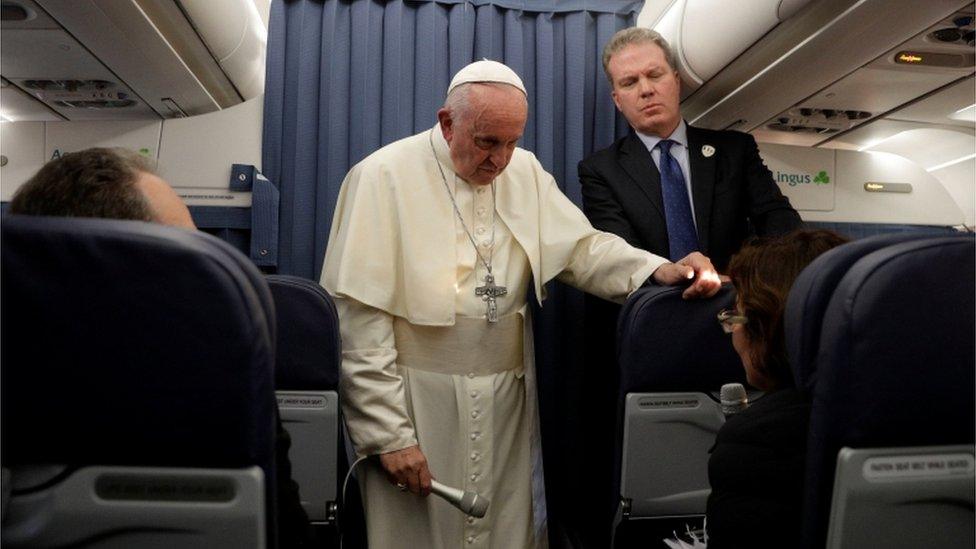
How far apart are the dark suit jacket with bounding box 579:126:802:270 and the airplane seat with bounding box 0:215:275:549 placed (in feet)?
6.92

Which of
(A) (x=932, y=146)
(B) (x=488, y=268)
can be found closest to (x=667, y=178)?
(B) (x=488, y=268)

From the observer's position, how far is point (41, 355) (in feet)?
3.51

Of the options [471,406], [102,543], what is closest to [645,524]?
[471,406]

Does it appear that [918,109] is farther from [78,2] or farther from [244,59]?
[78,2]

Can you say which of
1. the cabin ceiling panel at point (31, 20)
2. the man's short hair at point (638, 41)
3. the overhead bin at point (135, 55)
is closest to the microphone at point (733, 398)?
the man's short hair at point (638, 41)

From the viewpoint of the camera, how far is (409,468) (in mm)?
2354

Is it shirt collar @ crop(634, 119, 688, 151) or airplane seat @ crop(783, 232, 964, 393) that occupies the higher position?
shirt collar @ crop(634, 119, 688, 151)

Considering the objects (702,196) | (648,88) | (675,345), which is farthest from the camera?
(648,88)

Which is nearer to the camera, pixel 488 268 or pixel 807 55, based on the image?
pixel 488 268

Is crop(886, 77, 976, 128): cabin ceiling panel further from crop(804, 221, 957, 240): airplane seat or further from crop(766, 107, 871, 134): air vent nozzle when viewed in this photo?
crop(804, 221, 957, 240): airplane seat

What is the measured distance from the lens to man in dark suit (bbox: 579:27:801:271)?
10.0 ft

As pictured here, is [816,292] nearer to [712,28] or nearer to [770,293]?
[770,293]

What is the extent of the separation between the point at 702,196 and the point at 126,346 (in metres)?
2.47

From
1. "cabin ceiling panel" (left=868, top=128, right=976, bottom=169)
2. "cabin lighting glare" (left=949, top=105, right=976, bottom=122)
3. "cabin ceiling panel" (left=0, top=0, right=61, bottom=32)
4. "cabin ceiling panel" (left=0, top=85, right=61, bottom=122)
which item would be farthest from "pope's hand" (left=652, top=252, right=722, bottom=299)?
"cabin ceiling panel" (left=868, top=128, right=976, bottom=169)
